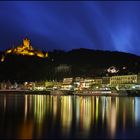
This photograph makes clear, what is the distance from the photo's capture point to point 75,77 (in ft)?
524

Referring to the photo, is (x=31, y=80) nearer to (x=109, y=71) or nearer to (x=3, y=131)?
(x=109, y=71)

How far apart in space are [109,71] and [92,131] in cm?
13305

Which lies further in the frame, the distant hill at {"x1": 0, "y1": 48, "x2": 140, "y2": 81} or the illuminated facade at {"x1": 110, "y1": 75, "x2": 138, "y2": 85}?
the distant hill at {"x1": 0, "y1": 48, "x2": 140, "y2": 81}

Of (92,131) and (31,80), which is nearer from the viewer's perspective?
(92,131)

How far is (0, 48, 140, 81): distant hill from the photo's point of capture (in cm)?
16188

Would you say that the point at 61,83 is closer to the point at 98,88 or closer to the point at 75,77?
the point at 75,77

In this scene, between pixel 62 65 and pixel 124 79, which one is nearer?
pixel 124 79

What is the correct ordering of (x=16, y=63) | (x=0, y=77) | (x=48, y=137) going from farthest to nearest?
(x=16, y=63) < (x=0, y=77) < (x=48, y=137)

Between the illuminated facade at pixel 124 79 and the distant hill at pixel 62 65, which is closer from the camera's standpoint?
the illuminated facade at pixel 124 79

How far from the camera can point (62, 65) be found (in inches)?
6905

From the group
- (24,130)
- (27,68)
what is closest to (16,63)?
(27,68)

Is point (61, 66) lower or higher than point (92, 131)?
higher

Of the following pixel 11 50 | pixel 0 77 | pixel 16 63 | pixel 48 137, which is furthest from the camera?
pixel 11 50

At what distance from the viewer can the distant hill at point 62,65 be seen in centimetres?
16188
